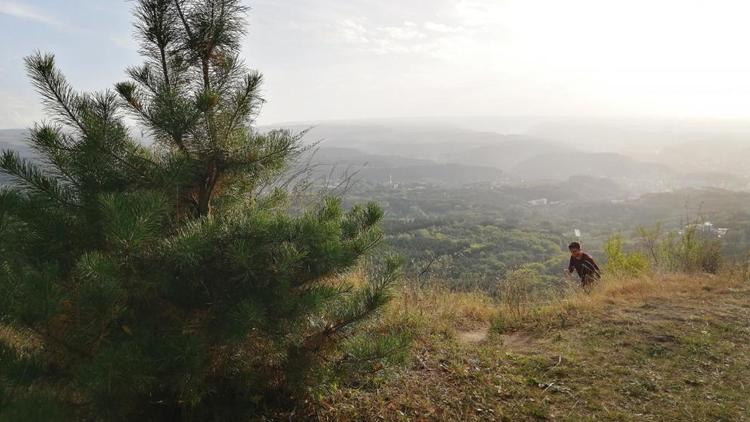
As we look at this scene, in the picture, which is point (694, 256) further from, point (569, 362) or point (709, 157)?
point (709, 157)

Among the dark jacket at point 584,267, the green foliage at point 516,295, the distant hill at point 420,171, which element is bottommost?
the distant hill at point 420,171

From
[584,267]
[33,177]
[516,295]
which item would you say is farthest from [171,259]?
[584,267]

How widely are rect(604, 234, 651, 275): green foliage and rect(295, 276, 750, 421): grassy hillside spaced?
138 cm

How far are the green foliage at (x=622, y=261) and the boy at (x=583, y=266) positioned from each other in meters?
0.69

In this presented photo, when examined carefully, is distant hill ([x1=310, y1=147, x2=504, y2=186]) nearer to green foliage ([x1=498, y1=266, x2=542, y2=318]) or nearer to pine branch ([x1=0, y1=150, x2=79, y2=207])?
green foliage ([x1=498, y1=266, x2=542, y2=318])

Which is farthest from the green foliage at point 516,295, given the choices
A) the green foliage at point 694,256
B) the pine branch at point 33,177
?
the pine branch at point 33,177

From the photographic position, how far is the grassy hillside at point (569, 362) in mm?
2941

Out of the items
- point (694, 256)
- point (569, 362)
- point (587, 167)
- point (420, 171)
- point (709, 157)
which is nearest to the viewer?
point (569, 362)

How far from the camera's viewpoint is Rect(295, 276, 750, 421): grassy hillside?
2941 millimetres

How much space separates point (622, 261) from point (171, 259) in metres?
8.28

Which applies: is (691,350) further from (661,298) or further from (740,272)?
(740,272)

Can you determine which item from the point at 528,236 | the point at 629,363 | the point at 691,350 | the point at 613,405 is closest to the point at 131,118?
the point at 613,405

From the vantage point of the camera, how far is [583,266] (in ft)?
23.0

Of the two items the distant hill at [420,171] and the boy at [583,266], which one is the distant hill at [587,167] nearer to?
the distant hill at [420,171]
